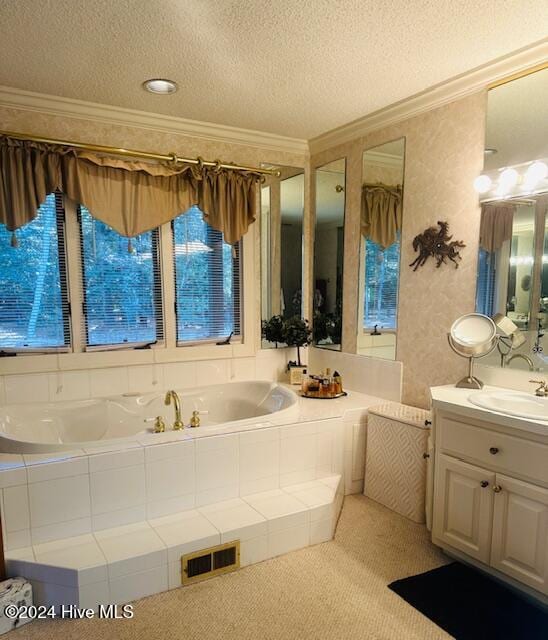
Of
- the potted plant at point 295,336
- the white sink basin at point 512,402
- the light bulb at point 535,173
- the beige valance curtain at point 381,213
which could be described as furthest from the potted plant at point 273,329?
the light bulb at point 535,173

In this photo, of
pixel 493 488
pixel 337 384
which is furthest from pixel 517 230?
pixel 337 384

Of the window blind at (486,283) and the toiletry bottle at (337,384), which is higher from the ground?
the window blind at (486,283)

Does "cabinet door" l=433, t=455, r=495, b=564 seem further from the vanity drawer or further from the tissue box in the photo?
the tissue box

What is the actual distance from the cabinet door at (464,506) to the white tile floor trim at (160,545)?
1.88 ft

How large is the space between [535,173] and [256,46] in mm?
1509

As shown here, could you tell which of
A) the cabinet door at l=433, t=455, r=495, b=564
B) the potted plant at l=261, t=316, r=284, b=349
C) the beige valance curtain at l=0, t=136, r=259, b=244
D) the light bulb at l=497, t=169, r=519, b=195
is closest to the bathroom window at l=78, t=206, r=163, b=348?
the beige valance curtain at l=0, t=136, r=259, b=244

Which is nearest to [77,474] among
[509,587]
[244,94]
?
[509,587]

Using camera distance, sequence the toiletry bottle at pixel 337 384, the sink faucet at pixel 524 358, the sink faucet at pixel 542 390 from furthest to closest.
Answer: the toiletry bottle at pixel 337 384 → the sink faucet at pixel 524 358 → the sink faucet at pixel 542 390

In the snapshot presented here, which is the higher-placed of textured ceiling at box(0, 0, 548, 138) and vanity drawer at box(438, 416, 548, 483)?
textured ceiling at box(0, 0, 548, 138)

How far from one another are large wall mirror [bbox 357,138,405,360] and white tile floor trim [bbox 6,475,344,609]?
121 cm

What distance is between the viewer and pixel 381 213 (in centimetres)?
315

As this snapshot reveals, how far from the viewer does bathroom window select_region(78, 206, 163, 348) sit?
3.06m

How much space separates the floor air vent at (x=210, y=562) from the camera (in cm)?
202

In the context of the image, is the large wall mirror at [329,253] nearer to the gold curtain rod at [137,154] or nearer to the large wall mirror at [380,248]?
the large wall mirror at [380,248]
